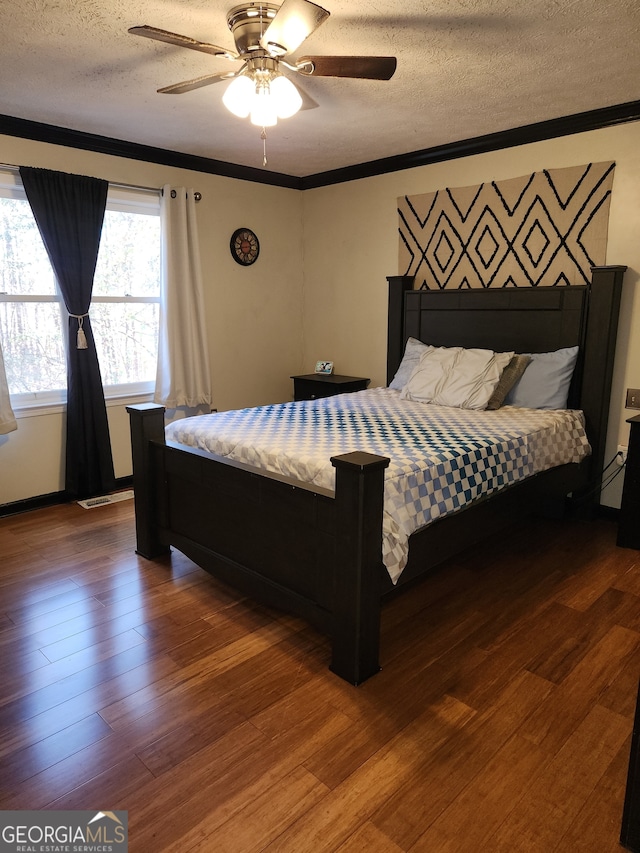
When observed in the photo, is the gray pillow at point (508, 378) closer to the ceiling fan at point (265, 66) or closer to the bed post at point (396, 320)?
the bed post at point (396, 320)

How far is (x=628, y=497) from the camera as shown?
3107 millimetres

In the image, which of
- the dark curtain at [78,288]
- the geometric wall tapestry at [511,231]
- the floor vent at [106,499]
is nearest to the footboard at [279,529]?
the floor vent at [106,499]

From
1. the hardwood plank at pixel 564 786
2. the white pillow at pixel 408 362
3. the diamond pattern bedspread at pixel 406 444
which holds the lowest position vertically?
the hardwood plank at pixel 564 786

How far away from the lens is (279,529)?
226 centimetres

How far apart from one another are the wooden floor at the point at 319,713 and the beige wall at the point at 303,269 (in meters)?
1.27

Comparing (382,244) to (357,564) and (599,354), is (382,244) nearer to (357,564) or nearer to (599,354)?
(599,354)

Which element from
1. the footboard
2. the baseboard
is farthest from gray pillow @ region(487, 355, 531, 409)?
the baseboard

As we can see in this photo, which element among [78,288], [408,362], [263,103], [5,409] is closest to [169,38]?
[263,103]

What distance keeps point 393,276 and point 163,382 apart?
76.2 inches

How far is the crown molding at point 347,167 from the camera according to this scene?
3256 millimetres

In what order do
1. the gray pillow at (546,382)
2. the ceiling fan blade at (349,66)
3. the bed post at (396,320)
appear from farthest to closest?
the bed post at (396,320) < the gray pillow at (546,382) < the ceiling fan blade at (349,66)

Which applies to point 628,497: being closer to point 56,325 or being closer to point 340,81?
point 340,81

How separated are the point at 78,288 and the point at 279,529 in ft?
8.00

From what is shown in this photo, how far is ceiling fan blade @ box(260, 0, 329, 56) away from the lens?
5.81 ft
